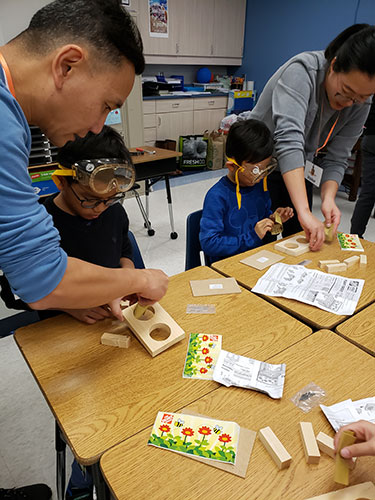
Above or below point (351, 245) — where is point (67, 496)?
below

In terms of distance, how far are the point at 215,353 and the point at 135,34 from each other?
0.76m

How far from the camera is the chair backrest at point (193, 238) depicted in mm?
1682

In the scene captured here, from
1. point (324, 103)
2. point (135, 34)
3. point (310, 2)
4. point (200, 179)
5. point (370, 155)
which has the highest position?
point (310, 2)

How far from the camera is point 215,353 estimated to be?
89cm

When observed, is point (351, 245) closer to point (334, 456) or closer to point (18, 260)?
point (334, 456)

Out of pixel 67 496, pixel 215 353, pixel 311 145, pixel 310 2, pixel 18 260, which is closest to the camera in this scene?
pixel 18 260

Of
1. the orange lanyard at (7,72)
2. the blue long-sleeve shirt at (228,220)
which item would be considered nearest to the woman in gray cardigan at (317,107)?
the blue long-sleeve shirt at (228,220)

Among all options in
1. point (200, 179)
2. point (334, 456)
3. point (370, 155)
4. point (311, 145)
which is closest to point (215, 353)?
point (334, 456)

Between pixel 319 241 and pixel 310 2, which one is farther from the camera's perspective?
pixel 310 2

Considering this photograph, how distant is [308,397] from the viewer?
2.52 ft

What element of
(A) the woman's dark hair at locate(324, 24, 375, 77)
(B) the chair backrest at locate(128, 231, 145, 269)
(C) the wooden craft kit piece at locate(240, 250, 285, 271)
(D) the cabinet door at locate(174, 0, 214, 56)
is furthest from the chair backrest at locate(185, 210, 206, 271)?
(D) the cabinet door at locate(174, 0, 214, 56)

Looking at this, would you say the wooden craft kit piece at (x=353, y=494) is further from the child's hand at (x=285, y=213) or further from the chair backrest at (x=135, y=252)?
the child's hand at (x=285, y=213)

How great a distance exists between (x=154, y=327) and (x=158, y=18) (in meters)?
5.61

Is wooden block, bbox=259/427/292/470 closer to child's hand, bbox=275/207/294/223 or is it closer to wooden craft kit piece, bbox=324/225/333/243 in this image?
wooden craft kit piece, bbox=324/225/333/243
